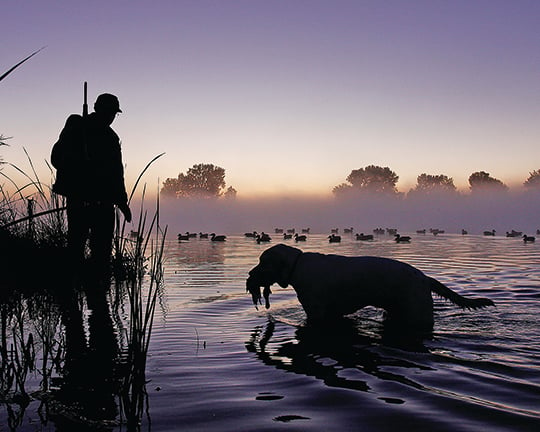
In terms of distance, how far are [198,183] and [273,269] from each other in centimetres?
9779

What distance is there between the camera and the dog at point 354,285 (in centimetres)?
636

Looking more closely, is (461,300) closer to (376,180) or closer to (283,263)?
(283,263)

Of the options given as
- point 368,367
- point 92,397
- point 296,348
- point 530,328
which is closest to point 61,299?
point 296,348

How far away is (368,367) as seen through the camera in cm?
427

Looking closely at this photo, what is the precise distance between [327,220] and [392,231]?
44.4 metres

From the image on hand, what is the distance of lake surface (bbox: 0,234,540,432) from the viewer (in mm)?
2936

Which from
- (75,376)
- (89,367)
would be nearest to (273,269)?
(89,367)

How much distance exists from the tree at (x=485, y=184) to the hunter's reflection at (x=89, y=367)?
12497cm

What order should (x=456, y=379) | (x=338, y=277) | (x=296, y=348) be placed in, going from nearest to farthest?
(x=456, y=379)
(x=296, y=348)
(x=338, y=277)

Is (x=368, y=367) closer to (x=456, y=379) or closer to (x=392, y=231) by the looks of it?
(x=456, y=379)

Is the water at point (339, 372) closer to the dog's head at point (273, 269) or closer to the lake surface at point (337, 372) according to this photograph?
the lake surface at point (337, 372)

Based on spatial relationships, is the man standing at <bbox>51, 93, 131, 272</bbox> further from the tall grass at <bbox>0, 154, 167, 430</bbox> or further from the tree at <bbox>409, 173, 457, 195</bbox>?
the tree at <bbox>409, 173, 457, 195</bbox>

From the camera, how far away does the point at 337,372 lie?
4.07 meters

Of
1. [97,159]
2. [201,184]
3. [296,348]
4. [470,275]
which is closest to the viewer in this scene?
[296,348]
